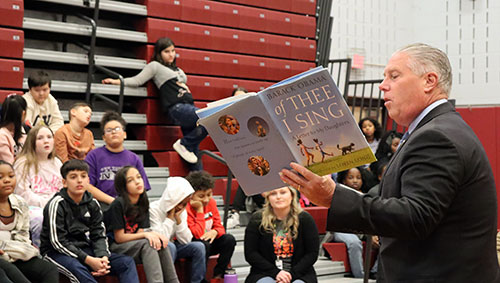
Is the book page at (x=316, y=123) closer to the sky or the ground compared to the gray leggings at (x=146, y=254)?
closer to the sky

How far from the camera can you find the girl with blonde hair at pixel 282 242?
505cm

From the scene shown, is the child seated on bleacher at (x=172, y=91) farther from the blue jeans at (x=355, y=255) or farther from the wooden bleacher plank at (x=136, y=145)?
the blue jeans at (x=355, y=255)

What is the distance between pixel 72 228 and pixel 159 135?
2911 millimetres

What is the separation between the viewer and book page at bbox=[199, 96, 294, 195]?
1921 millimetres

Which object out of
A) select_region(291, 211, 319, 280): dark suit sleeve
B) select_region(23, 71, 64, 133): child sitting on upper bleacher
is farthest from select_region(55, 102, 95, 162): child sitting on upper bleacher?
select_region(291, 211, 319, 280): dark suit sleeve

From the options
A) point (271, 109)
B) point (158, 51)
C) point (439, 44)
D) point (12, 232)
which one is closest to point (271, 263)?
point (12, 232)

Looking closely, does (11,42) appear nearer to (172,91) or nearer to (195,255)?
(172,91)

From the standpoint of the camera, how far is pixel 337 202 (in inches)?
70.3

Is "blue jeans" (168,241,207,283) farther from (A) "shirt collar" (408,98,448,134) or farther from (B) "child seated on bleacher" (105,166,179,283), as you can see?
(A) "shirt collar" (408,98,448,134)

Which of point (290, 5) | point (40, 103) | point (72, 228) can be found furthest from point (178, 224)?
point (290, 5)

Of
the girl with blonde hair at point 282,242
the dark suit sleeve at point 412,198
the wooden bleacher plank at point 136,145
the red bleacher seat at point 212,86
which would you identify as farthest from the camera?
the red bleacher seat at point 212,86

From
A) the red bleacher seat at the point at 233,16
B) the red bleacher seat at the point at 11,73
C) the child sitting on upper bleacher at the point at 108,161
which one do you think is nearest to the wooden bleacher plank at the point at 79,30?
the red bleacher seat at the point at 233,16

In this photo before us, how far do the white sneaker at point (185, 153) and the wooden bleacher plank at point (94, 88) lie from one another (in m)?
0.78

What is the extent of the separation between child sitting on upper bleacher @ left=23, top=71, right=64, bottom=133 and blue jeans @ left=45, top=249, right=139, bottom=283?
168 centimetres
